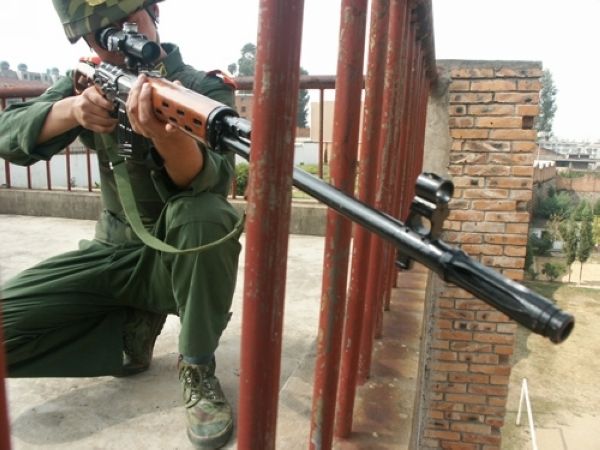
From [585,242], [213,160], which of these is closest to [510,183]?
[213,160]

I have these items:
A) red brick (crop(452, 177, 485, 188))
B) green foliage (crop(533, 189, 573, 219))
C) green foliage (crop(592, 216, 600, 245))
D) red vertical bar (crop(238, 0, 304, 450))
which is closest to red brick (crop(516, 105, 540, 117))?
red brick (crop(452, 177, 485, 188))

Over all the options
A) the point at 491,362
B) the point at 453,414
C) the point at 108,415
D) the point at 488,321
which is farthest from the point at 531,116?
the point at 108,415

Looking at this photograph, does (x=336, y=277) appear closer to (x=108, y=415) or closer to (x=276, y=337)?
(x=276, y=337)

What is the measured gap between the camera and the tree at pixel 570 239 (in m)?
31.1

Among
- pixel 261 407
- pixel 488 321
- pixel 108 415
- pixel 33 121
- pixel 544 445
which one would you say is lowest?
pixel 544 445

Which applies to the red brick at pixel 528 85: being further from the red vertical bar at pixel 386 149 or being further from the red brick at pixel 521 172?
the red vertical bar at pixel 386 149

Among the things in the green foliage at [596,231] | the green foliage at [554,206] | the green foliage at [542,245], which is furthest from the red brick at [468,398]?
the green foliage at [554,206]

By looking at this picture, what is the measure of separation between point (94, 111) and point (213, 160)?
348mm

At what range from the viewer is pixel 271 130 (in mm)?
585

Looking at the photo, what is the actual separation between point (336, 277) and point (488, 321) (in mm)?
3318

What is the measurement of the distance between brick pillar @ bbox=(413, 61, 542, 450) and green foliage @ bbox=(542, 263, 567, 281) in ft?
93.7

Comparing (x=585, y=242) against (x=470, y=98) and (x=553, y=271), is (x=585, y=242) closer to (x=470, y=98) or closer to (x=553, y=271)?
(x=553, y=271)

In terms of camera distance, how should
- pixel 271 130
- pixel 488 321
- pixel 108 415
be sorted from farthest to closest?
pixel 488 321, pixel 108 415, pixel 271 130

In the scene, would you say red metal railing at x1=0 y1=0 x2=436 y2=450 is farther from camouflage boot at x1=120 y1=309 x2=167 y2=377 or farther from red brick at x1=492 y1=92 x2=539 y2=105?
red brick at x1=492 y1=92 x2=539 y2=105
